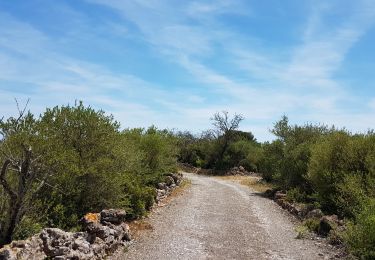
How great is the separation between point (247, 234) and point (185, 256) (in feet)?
12.0

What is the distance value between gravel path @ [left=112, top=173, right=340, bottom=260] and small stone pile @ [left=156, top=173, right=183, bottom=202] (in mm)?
1181

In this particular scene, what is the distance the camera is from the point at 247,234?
1473 cm

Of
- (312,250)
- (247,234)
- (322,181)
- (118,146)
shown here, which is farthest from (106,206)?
(322,181)

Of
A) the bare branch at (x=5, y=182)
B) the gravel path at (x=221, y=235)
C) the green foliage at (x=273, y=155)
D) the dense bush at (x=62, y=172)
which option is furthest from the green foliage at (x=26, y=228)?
the green foliage at (x=273, y=155)

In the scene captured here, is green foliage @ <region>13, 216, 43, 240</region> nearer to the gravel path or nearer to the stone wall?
the stone wall

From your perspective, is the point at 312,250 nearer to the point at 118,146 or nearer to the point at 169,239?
the point at 169,239

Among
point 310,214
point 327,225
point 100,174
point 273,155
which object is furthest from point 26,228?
point 273,155

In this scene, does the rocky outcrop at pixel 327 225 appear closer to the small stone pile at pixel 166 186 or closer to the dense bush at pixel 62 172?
the dense bush at pixel 62 172

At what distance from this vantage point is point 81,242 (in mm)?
10734

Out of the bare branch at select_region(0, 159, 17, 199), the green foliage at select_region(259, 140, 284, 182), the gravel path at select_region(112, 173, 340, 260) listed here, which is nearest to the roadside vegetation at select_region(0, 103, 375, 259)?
the bare branch at select_region(0, 159, 17, 199)

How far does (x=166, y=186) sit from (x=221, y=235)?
11608 millimetres

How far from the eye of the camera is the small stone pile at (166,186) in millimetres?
22809

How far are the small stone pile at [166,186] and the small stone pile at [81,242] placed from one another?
26.6 ft

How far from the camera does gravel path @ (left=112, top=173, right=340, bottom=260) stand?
12.3 metres
